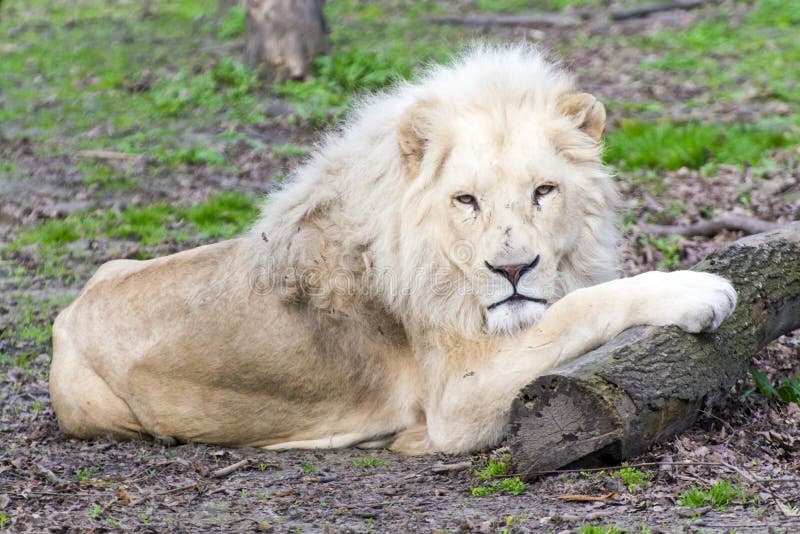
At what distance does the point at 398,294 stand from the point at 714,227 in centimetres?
395

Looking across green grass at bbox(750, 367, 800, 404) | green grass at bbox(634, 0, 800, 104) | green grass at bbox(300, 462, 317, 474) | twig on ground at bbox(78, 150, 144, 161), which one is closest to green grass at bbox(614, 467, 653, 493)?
green grass at bbox(750, 367, 800, 404)

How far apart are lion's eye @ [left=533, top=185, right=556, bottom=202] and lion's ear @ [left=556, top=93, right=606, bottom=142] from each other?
1.54 ft

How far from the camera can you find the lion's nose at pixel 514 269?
488 centimetres

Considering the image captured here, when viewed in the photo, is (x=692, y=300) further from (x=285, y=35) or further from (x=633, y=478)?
(x=285, y=35)

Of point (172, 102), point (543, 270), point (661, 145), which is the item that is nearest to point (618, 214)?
point (543, 270)

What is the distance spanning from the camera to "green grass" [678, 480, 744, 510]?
4.34 m

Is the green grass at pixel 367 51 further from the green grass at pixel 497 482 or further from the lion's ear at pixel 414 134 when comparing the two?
the green grass at pixel 497 482

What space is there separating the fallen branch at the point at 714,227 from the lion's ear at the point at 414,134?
383 centimetres

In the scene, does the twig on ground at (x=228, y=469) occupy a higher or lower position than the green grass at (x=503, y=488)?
lower

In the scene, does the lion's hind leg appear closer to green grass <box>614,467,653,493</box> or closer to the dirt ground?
the dirt ground


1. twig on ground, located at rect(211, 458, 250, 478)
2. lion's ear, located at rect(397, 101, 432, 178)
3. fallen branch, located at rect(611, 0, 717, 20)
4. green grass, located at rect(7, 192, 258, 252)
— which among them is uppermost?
lion's ear, located at rect(397, 101, 432, 178)

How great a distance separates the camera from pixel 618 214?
227 inches

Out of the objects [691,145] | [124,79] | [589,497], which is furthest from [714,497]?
[124,79]

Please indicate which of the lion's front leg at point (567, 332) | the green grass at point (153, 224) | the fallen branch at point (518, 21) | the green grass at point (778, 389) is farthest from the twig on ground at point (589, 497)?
the fallen branch at point (518, 21)
